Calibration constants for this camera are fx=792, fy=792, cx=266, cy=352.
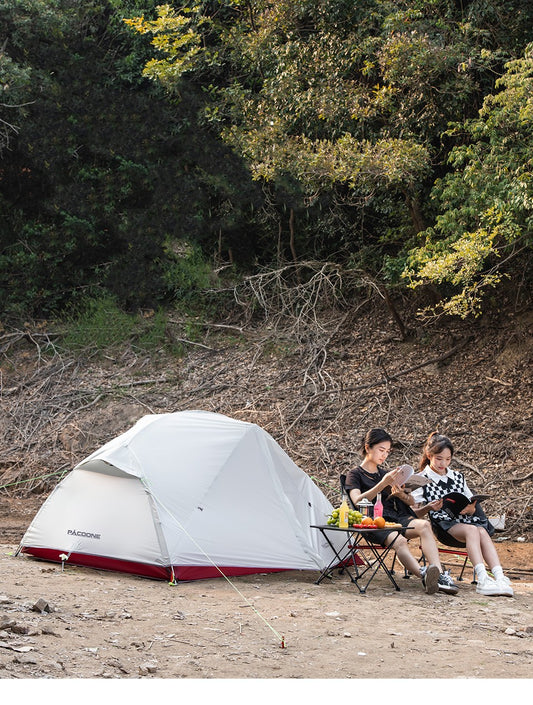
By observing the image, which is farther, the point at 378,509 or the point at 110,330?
the point at 110,330

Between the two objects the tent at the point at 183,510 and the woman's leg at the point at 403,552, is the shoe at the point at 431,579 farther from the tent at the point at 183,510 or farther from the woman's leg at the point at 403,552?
the tent at the point at 183,510

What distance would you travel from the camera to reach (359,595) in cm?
611

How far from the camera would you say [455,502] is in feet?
21.7

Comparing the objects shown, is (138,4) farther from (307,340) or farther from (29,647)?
(29,647)

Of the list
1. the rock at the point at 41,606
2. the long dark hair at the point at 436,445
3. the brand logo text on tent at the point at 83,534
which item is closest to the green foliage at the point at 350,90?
the long dark hair at the point at 436,445

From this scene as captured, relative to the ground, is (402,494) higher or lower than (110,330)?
lower

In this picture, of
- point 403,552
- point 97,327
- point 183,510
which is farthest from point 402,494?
point 97,327

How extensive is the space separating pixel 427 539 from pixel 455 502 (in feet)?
1.69

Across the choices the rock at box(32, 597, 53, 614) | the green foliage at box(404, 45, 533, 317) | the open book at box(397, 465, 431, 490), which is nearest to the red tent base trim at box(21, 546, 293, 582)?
the open book at box(397, 465, 431, 490)

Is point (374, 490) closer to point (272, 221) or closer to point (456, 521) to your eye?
point (456, 521)

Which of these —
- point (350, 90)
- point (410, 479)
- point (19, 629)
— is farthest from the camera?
point (350, 90)

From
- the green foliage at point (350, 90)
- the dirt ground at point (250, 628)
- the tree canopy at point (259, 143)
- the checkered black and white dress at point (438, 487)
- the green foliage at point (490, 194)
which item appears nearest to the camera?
the dirt ground at point (250, 628)

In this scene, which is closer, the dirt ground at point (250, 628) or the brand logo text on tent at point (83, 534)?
the dirt ground at point (250, 628)

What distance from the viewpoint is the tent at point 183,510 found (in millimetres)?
6484
